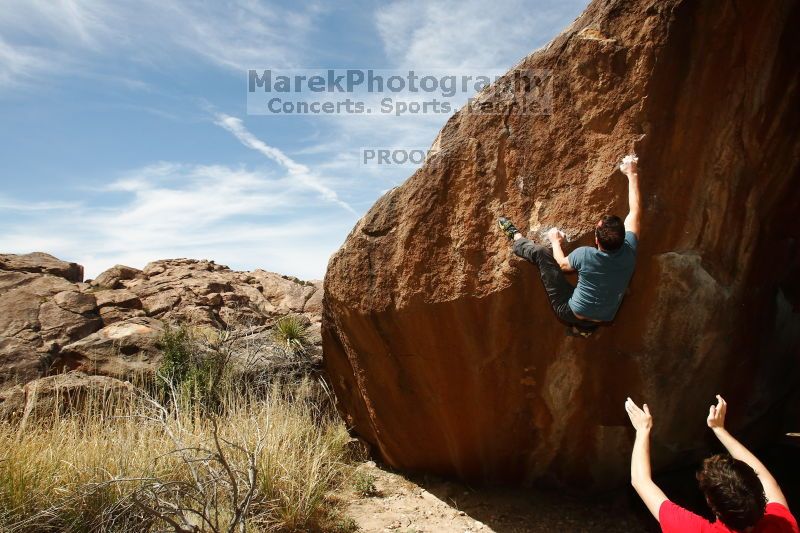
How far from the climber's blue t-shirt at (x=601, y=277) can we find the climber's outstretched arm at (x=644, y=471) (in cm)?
68

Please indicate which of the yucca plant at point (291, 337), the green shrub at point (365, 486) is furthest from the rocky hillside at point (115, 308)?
the green shrub at point (365, 486)

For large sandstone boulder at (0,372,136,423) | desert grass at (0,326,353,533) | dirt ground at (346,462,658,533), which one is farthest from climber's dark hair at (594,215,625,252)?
large sandstone boulder at (0,372,136,423)

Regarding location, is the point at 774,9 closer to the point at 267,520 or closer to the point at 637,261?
the point at 637,261

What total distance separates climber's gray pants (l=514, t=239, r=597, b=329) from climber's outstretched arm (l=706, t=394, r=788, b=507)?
0.94 m

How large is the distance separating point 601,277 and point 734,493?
1453 millimetres

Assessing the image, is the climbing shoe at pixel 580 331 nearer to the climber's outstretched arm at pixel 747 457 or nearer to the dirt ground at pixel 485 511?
the climber's outstretched arm at pixel 747 457

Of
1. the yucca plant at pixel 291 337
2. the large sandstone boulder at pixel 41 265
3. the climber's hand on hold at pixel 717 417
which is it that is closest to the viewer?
the climber's hand on hold at pixel 717 417

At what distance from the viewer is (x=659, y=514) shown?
2.94 m

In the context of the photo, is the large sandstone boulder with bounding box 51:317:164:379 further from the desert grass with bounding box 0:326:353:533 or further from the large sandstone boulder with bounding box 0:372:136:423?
the desert grass with bounding box 0:326:353:533

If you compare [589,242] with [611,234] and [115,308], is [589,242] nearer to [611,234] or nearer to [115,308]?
[611,234]

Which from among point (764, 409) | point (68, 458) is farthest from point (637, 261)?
point (68, 458)

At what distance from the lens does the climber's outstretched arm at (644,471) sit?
2.99 meters

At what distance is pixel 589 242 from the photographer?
13.5 ft

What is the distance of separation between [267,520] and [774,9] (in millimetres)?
5427
